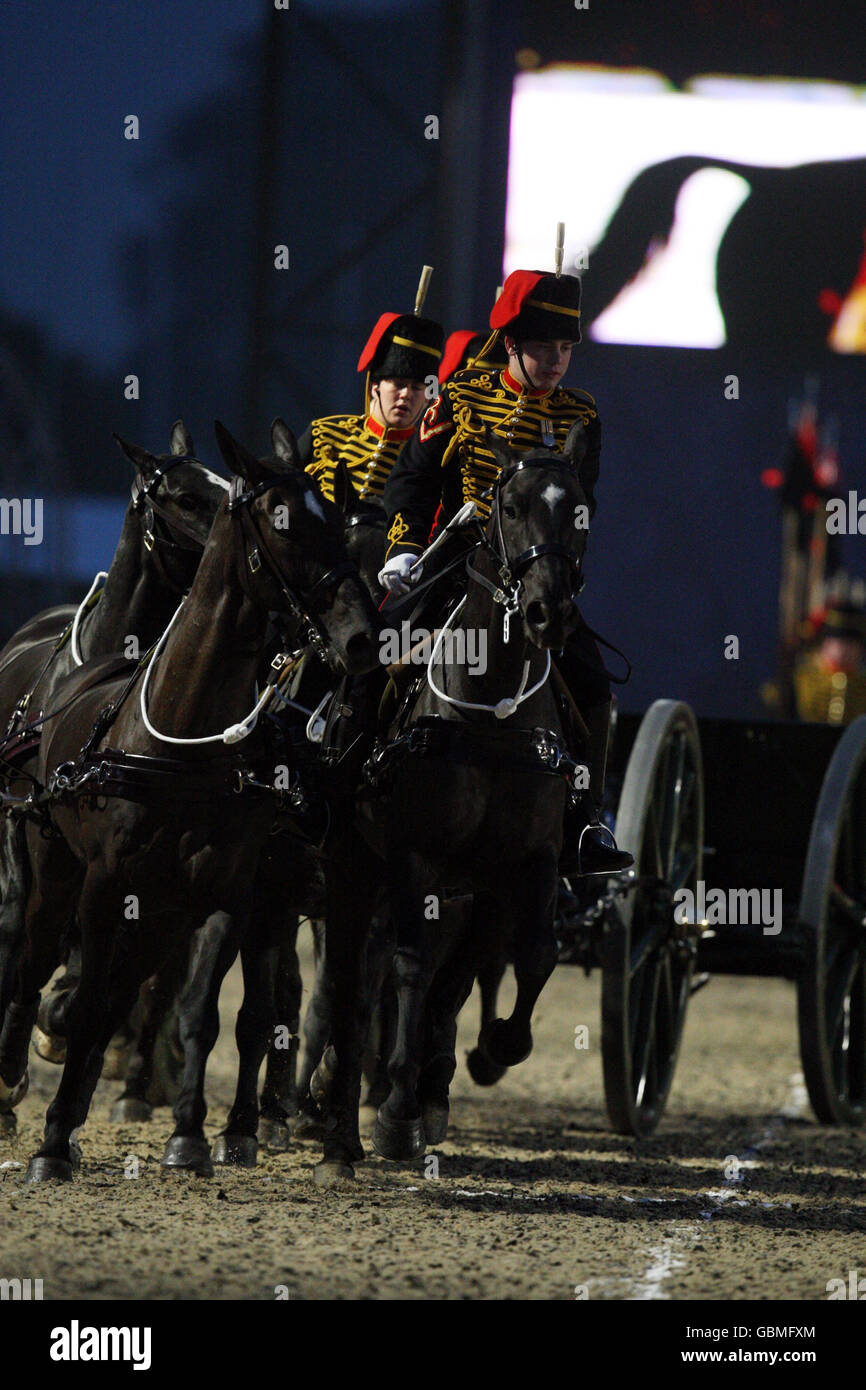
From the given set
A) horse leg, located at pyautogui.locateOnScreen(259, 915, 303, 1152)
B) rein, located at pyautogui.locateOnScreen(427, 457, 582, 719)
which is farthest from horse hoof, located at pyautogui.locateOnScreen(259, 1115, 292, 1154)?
rein, located at pyautogui.locateOnScreen(427, 457, 582, 719)

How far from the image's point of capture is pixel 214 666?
186 inches

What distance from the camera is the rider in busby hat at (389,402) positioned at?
19.8 feet

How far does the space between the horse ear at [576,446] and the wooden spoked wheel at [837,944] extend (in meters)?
2.07

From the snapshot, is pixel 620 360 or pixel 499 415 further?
pixel 620 360

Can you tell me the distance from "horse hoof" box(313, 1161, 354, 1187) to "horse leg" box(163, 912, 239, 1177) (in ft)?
1.02

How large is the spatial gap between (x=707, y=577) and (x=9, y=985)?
8.90 m

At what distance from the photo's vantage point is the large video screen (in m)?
11.9

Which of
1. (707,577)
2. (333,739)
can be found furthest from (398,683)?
(707,577)

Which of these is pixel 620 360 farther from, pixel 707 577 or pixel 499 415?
pixel 499 415

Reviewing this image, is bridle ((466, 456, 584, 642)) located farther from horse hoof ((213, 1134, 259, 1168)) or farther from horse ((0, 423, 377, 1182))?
horse hoof ((213, 1134, 259, 1168))
